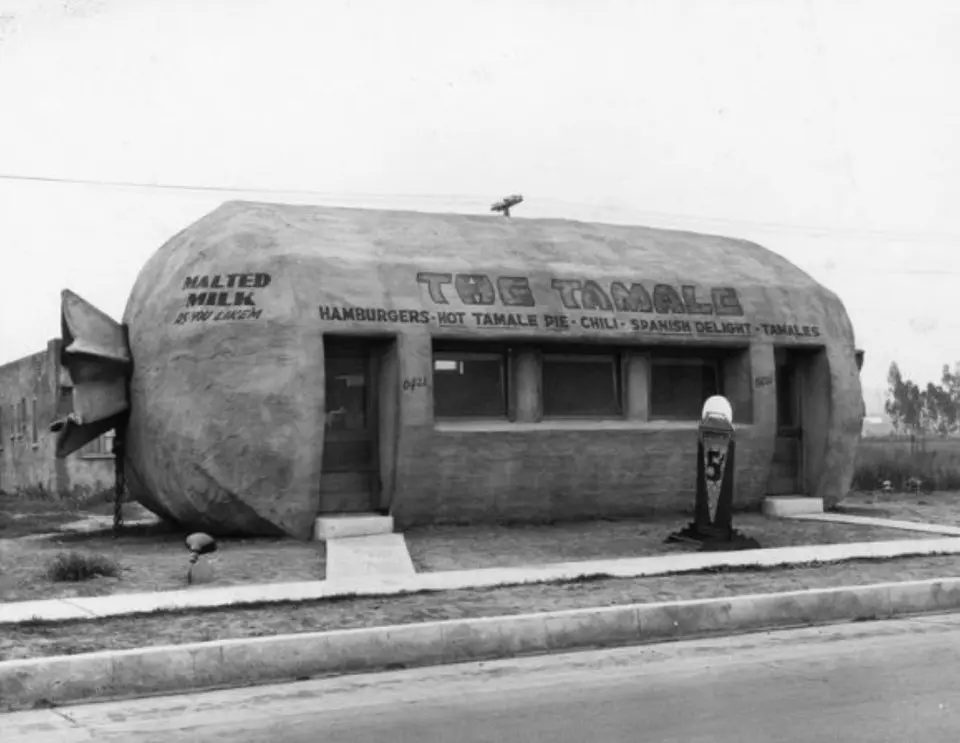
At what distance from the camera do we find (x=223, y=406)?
568 inches

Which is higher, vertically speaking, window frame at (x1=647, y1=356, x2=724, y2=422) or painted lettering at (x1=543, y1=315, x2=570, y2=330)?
painted lettering at (x1=543, y1=315, x2=570, y2=330)

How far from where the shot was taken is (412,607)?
395 inches

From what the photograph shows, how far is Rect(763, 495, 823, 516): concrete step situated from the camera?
57.5ft

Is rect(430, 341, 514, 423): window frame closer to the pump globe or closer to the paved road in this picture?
the pump globe

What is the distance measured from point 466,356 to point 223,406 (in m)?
3.30

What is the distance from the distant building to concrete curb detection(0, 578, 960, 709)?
1789 cm

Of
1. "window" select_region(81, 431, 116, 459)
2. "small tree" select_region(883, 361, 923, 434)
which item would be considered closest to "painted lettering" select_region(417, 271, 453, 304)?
"window" select_region(81, 431, 116, 459)

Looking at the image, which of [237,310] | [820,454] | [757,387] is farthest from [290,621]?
[820,454]

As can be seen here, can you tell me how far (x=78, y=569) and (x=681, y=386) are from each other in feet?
29.8

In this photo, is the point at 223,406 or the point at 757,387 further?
the point at 757,387

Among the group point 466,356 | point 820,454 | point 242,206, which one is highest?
point 242,206

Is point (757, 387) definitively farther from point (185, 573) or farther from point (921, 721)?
point (921, 721)

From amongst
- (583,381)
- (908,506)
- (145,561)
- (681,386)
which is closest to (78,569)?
(145,561)

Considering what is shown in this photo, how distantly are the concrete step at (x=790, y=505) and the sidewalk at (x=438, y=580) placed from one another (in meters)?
2.96
